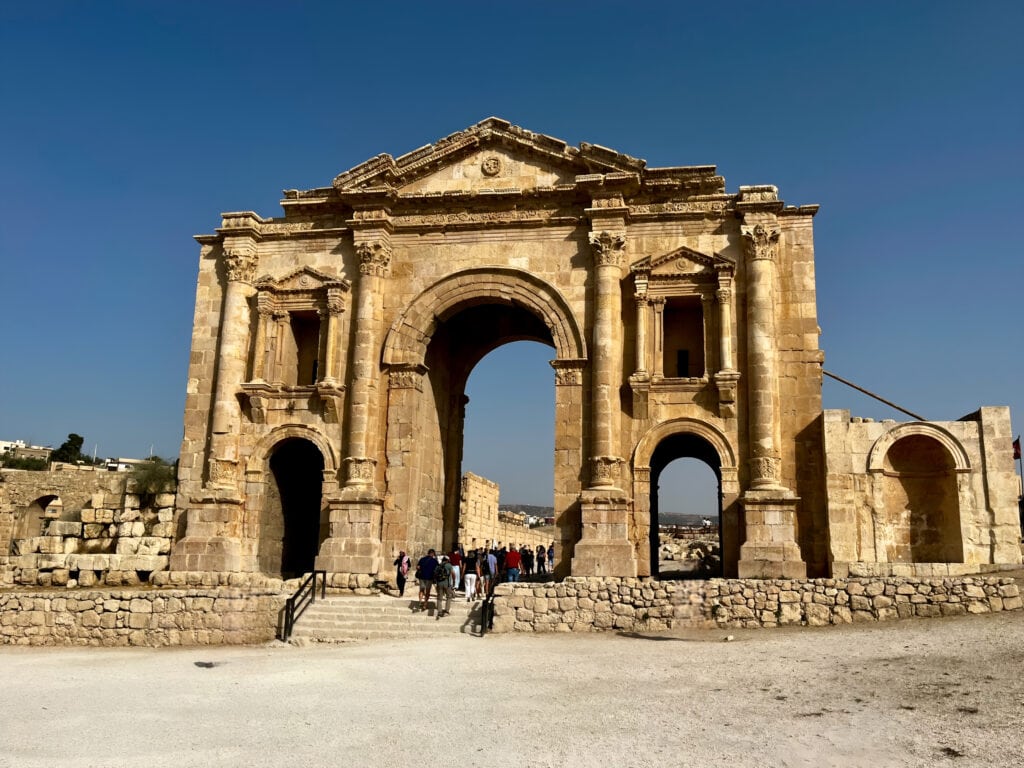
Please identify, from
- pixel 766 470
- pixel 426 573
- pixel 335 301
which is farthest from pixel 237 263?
pixel 766 470

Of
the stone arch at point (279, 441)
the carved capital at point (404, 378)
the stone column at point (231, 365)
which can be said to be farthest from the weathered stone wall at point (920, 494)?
the stone column at point (231, 365)

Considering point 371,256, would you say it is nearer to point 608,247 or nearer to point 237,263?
point 237,263

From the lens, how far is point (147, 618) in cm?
1443

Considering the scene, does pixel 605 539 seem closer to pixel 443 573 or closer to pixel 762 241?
pixel 443 573

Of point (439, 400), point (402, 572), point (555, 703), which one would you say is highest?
point (439, 400)

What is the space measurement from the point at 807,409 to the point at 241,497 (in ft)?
38.9

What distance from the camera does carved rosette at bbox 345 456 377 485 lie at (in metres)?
17.8

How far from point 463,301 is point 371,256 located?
2.23 meters

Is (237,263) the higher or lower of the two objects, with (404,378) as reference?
higher

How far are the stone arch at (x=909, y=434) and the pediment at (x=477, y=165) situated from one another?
8.09 m

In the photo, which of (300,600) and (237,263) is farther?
(237,263)

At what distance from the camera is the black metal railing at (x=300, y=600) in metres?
14.4

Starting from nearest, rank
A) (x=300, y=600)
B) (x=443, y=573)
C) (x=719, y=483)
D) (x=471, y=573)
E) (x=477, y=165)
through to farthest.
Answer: (x=443, y=573)
(x=300, y=600)
(x=471, y=573)
(x=719, y=483)
(x=477, y=165)

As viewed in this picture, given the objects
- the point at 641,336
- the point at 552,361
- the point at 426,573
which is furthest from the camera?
the point at 552,361
